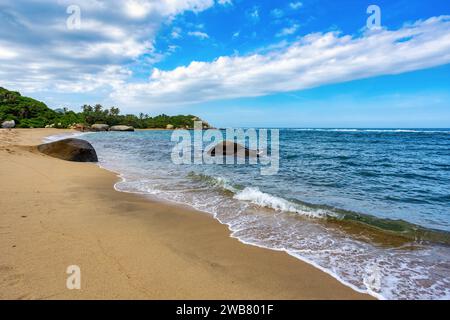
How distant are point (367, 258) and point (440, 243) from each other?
1979 mm

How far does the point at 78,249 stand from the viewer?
175 inches

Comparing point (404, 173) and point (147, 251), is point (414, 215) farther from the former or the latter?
point (404, 173)

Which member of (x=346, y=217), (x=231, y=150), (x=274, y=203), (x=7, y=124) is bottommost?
(x=346, y=217)

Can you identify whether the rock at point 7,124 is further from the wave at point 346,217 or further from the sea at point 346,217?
the wave at point 346,217

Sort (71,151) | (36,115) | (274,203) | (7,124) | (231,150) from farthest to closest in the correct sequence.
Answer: (36,115)
(7,124)
(231,150)
(71,151)
(274,203)

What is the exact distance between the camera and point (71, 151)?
16.2 metres

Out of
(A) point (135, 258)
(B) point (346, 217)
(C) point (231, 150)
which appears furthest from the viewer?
(C) point (231, 150)

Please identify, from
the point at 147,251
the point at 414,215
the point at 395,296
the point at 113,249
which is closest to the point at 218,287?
the point at 147,251

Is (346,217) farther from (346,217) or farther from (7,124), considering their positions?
(7,124)

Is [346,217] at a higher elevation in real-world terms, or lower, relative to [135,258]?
lower

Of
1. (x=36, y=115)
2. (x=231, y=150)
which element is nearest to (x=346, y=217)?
(x=231, y=150)

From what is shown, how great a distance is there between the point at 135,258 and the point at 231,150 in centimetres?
1736

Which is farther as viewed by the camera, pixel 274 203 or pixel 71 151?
pixel 71 151
